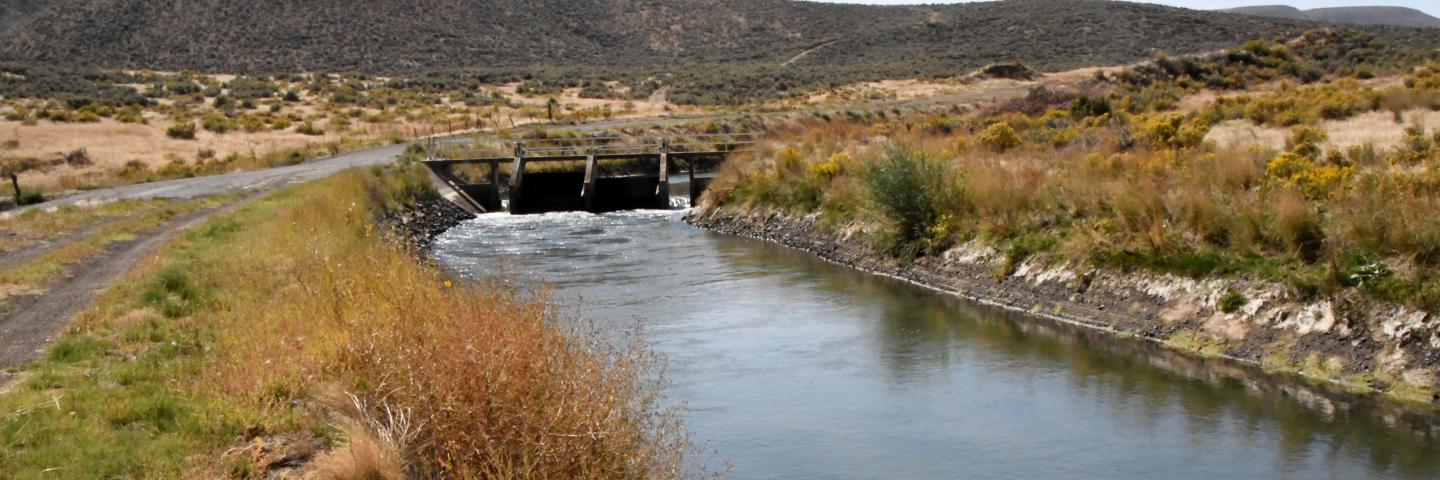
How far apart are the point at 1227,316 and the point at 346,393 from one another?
1172cm

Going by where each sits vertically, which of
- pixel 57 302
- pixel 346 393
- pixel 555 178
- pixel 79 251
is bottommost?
pixel 555 178

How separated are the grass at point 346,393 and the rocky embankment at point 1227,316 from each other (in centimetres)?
797

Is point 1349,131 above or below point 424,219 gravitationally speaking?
above

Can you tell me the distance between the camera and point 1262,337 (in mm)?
16250

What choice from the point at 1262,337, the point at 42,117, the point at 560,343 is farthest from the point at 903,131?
the point at 42,117

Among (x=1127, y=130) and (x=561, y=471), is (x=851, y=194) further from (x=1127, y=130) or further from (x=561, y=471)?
(x=561, y=471)

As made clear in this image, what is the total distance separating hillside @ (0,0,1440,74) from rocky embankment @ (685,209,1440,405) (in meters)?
72.0

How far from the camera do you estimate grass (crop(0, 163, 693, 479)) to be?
9156 millimetres

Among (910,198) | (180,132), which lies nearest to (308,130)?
(180,132)

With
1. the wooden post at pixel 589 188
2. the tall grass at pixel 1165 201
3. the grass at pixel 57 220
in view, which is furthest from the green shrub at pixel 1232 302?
the wooden post at pixel 589 188

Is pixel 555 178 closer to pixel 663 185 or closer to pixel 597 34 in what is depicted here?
pixel 663 185

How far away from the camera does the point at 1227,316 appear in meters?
17.0

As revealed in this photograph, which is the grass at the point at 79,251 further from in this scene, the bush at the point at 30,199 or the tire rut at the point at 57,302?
the bush at the point at 30,199

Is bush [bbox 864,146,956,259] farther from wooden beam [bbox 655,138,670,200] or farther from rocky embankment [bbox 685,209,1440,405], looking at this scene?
wooden beam [bbox 655,138,670,200]
